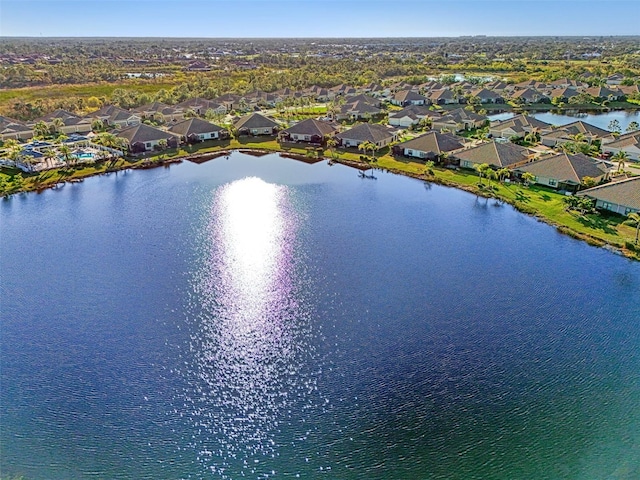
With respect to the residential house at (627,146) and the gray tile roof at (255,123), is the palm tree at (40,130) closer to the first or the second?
the gray tile roof at (255,123)

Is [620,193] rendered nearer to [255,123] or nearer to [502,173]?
[502,173]

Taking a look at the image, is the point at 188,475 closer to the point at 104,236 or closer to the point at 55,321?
the point at 55,321

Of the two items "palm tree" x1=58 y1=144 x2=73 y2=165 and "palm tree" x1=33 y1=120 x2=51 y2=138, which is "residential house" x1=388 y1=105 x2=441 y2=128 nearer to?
"palm tree" x1=58 y1=144 x2=73 y2=165

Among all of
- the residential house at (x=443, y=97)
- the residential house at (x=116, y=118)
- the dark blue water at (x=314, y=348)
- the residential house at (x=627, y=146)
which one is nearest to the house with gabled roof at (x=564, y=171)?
the residential house at (x=627, y=146)

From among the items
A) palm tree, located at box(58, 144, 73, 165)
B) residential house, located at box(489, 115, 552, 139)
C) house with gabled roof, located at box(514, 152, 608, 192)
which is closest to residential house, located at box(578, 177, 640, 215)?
house with gabled roof, located at box(514, 152, 608, 192)

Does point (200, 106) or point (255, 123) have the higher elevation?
point (200, 106)

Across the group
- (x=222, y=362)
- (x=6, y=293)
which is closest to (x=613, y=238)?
(x=222, y=362)

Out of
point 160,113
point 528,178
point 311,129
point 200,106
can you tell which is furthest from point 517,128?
point 160,113
